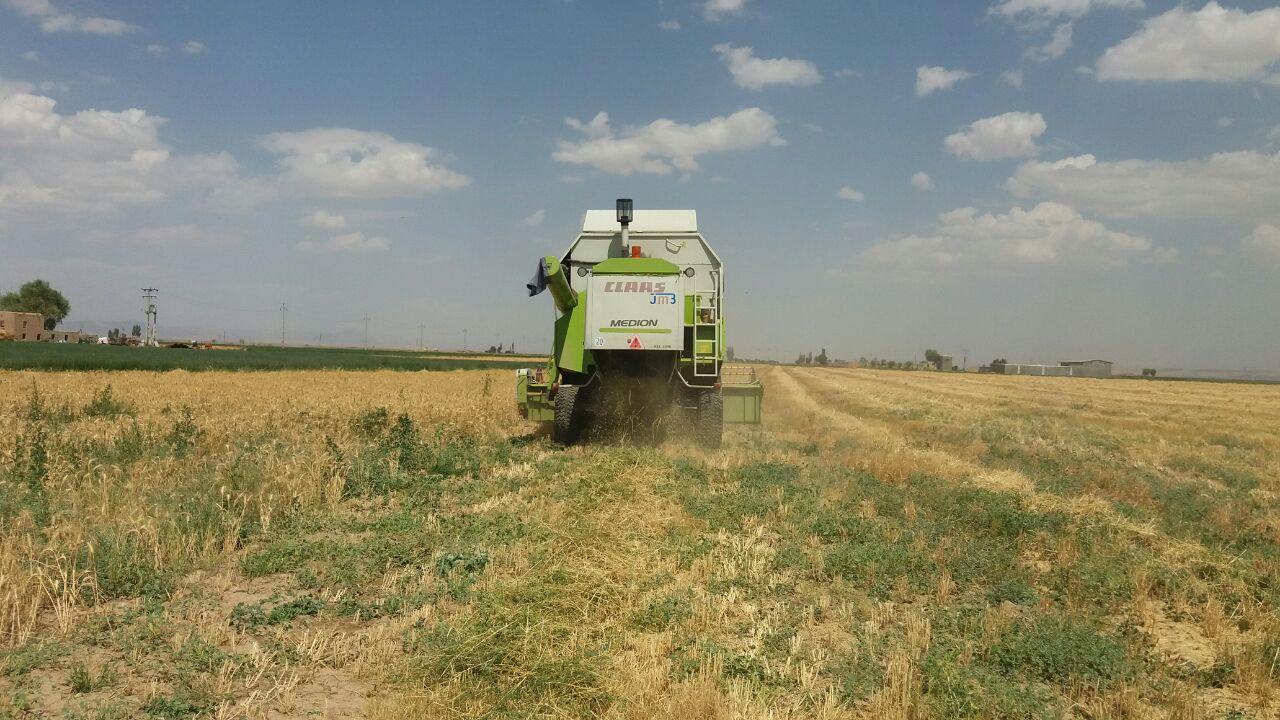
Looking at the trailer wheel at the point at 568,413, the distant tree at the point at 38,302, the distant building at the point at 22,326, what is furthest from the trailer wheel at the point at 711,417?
the distant tree at the point at 38,302

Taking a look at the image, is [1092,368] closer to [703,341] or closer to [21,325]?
[703,341]

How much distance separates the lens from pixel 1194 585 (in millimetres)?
5508

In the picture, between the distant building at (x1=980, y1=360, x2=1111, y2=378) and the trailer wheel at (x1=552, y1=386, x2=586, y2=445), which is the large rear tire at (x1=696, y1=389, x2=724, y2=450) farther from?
the distant building at (x1=980, y1=360, x2=1111, y2=378)

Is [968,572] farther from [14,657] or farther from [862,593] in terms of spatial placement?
[14,657]

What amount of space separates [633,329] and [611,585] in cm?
661

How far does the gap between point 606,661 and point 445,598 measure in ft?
5.36

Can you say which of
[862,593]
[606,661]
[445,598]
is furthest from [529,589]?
[862,593]

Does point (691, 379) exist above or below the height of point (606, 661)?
above

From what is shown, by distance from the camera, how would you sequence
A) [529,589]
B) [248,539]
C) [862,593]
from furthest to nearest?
[248,539] < [862,593] < [529,589]

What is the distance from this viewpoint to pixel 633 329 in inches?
451

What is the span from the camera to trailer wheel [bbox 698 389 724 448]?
12133 mm

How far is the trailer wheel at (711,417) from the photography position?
12.1 metres

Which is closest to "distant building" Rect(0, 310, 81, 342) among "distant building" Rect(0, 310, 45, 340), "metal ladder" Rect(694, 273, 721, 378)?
"distant building" Rect(0, 310, 45, 340)

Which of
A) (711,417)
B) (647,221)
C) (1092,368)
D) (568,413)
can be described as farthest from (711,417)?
(1092,368)
